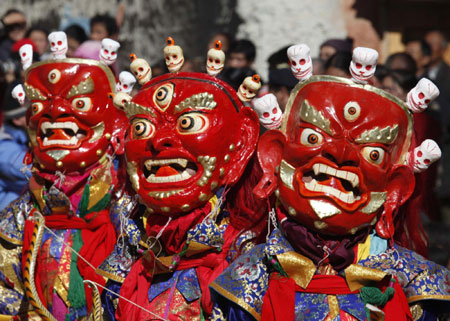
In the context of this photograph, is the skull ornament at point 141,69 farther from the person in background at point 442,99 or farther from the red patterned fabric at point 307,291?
the person in background at point 442,99

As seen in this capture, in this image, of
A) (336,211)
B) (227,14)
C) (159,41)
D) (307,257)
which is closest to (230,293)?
(307,257)

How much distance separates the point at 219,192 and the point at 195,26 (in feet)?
17.3

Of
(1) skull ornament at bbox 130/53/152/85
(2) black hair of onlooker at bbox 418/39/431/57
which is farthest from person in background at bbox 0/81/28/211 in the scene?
(2) black hair of onlooker at bbox 418/39/431/57

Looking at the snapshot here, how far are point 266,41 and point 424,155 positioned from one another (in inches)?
190

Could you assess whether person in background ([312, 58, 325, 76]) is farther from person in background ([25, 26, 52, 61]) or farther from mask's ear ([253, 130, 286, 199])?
person in background ([25, 26, 52, 61])

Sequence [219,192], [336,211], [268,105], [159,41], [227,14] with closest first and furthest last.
Answer: [336,211]
[268,105]
[219,192]
[227,14]
[159,41]

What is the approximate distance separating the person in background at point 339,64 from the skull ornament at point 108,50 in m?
1.49

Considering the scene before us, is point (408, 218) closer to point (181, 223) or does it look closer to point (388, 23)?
point (181, 223)

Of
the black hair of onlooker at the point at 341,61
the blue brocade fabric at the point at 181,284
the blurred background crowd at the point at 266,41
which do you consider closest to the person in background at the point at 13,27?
the blurred background crowd at the point at 266,41

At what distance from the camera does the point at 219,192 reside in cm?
356

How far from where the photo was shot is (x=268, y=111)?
11.0 ft

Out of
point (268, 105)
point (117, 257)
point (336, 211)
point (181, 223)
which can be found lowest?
point (117, 257)

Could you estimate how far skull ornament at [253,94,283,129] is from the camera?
131 inches

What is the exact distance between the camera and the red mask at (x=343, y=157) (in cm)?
308
